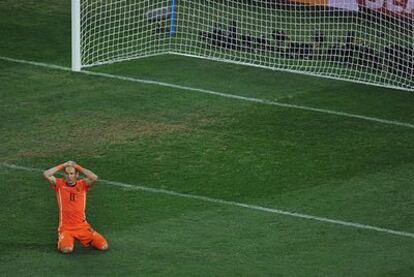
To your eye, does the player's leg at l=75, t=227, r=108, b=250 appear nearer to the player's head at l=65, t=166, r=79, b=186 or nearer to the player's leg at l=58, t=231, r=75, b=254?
the player's leg at l=58, t=231, r=75, b=254

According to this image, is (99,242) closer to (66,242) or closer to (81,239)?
(81,239)

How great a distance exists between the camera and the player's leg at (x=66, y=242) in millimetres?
15820

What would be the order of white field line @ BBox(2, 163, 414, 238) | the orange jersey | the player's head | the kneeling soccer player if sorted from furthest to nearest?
white field line @ BBox(2, 163, 414, 238) → the player's head → the orange jersey → the kneeling soccer player

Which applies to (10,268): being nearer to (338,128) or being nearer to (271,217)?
(271,217)

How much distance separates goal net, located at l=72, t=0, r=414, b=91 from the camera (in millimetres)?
23688

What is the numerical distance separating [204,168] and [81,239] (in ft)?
11.0

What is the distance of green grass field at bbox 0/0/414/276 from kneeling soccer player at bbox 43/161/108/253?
17 centimetres

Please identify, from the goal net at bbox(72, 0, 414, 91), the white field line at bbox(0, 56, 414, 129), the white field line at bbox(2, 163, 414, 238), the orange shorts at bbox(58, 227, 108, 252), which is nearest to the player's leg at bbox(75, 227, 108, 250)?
the orange shorts at bbox(58, 227, 108, 252)

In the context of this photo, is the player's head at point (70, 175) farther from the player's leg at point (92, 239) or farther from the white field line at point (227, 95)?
the white field line at point (227, 95)

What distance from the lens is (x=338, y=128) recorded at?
20.8 m

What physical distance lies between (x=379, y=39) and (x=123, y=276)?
33.2ft

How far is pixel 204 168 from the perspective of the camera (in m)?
18.9

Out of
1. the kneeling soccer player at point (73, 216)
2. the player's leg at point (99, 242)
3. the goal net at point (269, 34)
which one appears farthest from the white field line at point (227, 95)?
A: the player's leg at point (99, 242)

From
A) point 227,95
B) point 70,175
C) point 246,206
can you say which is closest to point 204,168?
point 246,206
